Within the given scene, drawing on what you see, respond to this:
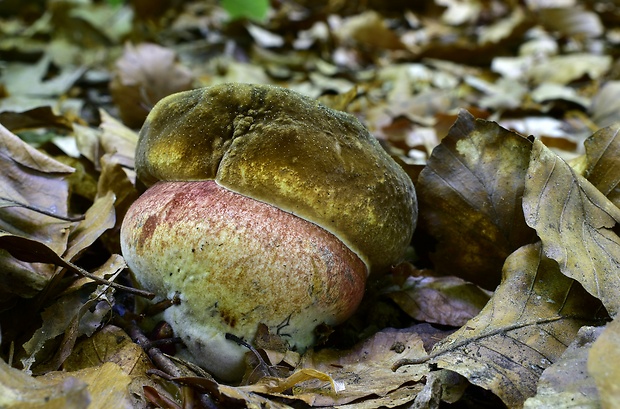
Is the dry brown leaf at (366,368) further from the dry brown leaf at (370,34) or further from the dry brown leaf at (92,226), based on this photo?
the dry brown leaf at (370,34)

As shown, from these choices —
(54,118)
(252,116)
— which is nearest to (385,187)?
(252,116)

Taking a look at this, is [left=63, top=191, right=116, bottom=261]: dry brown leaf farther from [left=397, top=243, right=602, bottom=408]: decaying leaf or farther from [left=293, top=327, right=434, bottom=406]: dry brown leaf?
[left=397, top=243, right=602, bottom=408]: decaying leaf

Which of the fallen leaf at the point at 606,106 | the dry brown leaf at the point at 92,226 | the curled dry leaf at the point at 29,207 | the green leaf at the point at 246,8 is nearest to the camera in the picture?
the curled dry leaf at the point at 29,207

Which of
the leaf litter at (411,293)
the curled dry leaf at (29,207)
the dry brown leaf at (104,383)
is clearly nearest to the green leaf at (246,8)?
the leaf litter at (411,293)

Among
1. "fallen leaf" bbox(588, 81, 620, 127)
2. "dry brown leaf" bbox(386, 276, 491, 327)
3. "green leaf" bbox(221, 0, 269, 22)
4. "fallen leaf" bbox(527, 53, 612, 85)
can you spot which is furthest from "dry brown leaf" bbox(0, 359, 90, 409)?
"green leaf" bbox(221, 0, 269, 22)

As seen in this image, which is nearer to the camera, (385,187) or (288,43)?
(385,187)

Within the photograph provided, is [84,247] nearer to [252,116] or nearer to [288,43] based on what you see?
[252,116]

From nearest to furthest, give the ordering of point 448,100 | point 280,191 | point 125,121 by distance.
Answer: point 280,191
point 125,121
point 448,100
